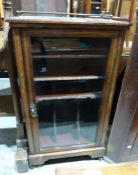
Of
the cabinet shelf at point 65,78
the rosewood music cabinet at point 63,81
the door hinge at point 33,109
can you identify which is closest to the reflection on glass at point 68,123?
the rosewood music cabinet at point 63,81

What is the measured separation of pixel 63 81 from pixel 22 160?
0.63 meters

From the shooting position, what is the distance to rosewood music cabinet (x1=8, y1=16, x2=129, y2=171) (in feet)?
2.83

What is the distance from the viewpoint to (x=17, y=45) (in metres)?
0.86

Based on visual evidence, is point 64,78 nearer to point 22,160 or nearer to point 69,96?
point 69,96

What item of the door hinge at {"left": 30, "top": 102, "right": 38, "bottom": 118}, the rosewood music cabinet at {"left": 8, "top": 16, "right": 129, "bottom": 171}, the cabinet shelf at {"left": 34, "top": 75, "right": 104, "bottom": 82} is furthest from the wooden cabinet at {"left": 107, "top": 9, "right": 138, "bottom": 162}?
the door hinge at {"left": 30, "top": 102, "right": 38, "bottom": 118}

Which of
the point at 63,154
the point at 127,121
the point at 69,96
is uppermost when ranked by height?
the point at 69,96

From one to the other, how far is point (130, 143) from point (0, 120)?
4.16ft

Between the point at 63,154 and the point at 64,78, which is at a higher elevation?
the point at 64,78

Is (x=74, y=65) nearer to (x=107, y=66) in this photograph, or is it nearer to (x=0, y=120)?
(x=107, y=66)

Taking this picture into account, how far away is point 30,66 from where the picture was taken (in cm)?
93

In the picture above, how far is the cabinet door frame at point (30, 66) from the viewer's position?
0.85m

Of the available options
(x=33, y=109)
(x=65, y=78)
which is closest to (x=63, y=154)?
(x=33, y=109)

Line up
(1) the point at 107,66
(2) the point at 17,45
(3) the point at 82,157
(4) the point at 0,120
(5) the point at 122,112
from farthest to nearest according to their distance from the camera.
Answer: (4) the point at 0,120, (3) the point at 82,157, (5) the point at 122,112, (1) the point at 107,66, (2) the point at 17,45

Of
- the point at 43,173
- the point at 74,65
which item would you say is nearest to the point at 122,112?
the point at 74,65
